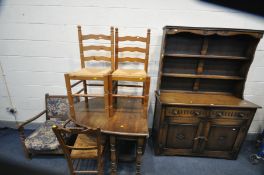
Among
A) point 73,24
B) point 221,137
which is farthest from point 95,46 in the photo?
point 221,137

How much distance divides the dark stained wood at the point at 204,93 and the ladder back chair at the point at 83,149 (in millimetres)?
891

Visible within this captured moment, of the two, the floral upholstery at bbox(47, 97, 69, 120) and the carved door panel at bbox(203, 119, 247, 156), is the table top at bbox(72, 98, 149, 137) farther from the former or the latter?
the carved door panel at bbox(203, 119, 247, 156)

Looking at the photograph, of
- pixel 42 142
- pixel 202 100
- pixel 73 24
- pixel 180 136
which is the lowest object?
pixel 42 142

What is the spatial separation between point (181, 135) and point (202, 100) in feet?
1.91

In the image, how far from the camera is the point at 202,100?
6.13 feet

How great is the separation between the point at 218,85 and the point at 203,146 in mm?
976

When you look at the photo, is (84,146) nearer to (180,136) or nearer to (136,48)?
(180,136)

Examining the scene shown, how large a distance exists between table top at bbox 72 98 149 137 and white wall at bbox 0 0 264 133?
0.73m

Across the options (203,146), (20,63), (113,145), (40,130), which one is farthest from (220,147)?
(20,63)

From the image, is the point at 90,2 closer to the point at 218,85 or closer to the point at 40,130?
the point at 40,130

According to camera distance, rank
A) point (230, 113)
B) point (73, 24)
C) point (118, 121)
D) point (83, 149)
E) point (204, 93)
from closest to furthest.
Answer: point (83, 149)
point (118, 121)
point (230, 113)
point (73, 24)
point (204, 93)

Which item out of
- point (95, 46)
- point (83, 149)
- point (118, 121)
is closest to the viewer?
point (83, 149)

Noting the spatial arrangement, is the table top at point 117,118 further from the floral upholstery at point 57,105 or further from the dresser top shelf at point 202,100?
the floral upholstery at point 57,105

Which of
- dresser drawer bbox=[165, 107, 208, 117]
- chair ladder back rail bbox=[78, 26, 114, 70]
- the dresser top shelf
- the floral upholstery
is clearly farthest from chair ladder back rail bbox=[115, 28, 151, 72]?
the floral upholstery
